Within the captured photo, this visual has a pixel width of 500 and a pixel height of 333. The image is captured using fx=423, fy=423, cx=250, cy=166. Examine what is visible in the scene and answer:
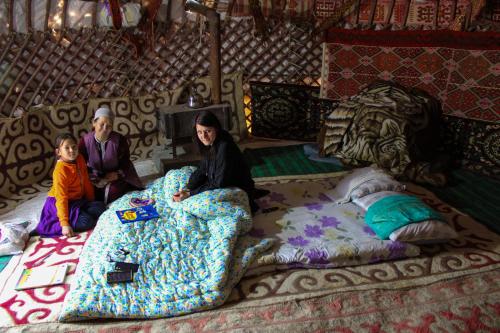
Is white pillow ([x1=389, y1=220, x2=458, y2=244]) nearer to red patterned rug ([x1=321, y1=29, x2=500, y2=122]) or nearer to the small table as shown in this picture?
red patterned rug ([x1=321, y1=29, x2=500, y2=122])

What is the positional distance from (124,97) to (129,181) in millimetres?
1131

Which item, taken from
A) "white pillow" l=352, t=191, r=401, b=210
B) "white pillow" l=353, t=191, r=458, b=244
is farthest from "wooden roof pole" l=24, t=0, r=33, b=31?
"white pillow" l=353, t=191, r=458, b=244

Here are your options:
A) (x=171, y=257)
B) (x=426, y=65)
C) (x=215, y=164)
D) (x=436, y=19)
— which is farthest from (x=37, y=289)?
(x=436, y=19)

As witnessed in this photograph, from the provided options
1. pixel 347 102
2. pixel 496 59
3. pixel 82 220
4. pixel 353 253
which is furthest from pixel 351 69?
pixel 82 220

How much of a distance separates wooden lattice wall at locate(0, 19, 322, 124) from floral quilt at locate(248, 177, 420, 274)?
1696 millimetres

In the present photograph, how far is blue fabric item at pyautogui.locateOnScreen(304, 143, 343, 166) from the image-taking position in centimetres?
351

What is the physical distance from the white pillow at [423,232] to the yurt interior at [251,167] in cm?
1

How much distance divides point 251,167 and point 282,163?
27cm

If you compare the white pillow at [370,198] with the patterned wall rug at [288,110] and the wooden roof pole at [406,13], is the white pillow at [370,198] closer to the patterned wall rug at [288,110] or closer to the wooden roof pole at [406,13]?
the patterned wall rug at [288,110]

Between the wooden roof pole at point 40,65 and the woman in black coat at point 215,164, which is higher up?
the wooden roof pole at point 40,65

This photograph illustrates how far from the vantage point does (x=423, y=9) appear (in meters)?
3.43

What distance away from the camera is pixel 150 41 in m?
3.82

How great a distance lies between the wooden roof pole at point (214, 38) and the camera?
10.6ft

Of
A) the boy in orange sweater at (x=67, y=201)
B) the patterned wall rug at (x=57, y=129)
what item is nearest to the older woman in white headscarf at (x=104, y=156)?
the boy in orange sweater at (x=67, y=201)
